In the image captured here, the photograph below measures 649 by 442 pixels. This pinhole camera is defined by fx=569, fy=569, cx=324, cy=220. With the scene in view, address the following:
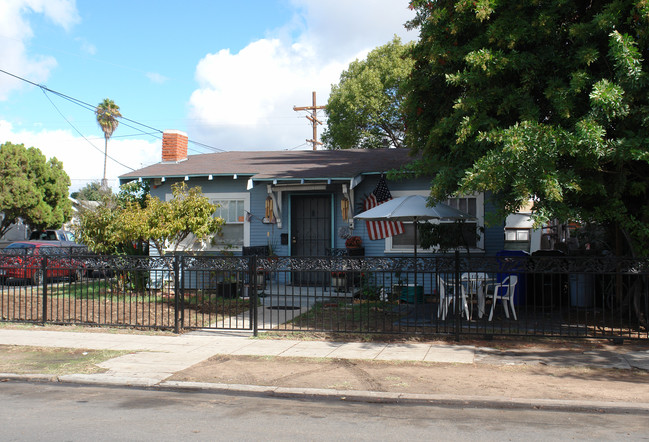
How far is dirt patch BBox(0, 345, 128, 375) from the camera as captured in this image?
765 centimetres

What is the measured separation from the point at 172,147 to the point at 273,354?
11040 millimetres

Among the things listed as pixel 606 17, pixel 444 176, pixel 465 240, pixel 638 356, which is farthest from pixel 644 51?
pixel 465 240

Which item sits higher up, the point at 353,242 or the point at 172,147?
the point at 172,147

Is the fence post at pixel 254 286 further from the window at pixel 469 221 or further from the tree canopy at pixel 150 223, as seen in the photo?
the window at pixel 469 221

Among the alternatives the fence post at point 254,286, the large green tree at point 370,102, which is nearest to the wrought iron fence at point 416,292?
the fence post at point 254,286

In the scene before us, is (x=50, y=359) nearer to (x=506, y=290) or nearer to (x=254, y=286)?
(x=254, y=286)

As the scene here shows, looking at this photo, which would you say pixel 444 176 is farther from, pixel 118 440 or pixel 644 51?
pixel 118 440

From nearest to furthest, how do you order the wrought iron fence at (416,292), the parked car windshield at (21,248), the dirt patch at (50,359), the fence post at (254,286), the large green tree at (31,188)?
the dirt patch at (50,359)
the wrought iron fence at (416,292)
the fence post at (254,286)
the parked car windshield at (21,248)
the large green tree at (31,188)

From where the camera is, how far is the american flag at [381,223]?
560 inches

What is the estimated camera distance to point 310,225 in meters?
15.7

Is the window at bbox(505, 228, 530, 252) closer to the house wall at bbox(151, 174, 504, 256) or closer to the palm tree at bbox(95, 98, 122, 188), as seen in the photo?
the house wall at bbox(151, 174, 504, 256)

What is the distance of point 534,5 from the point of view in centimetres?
935

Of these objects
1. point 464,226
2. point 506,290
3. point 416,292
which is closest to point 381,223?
point 464,226

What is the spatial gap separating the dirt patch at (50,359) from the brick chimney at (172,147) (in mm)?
9522
